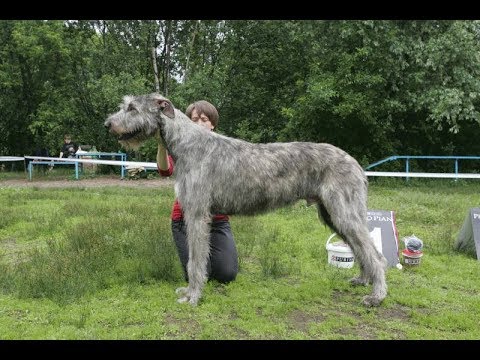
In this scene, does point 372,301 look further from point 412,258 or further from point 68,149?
point 68,149

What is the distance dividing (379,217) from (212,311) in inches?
118

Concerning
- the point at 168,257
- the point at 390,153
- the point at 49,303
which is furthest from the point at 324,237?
the point at 390,153

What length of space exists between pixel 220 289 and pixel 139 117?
2.08 m

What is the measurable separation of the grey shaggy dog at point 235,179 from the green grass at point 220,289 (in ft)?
1.29

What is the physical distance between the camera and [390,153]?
1652cm

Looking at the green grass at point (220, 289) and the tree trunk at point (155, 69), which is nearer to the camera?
the green grass at point (220, 289)

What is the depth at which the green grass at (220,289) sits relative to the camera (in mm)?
4164

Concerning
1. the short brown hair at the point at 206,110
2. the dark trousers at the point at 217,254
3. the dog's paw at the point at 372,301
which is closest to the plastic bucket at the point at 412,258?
the dog's paw at the point at 372,301

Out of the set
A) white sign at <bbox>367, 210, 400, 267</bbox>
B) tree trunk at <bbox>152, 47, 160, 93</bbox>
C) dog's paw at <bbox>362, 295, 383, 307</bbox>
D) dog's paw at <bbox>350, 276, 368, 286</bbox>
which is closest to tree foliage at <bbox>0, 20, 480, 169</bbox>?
tree trunk at <bbox>152, 47, 160, 93</bbox>

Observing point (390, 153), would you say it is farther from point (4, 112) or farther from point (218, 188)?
point (4, 112)

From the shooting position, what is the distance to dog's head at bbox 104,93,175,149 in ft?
15.7

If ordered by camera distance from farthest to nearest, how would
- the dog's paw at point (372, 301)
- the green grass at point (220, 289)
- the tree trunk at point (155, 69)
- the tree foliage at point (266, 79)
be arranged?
the tree trunk at point (155, 69), the tree foliage at point (266, 79), the dog's paw at point (372, 301), the green grass at point (220, 289)

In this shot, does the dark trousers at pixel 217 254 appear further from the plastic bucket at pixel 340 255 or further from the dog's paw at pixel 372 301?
the dog's paw at pixel 372 301

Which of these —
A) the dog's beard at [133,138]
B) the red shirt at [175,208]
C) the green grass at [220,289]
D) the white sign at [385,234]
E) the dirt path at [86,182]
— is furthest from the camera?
the dirt path at [86,182]
